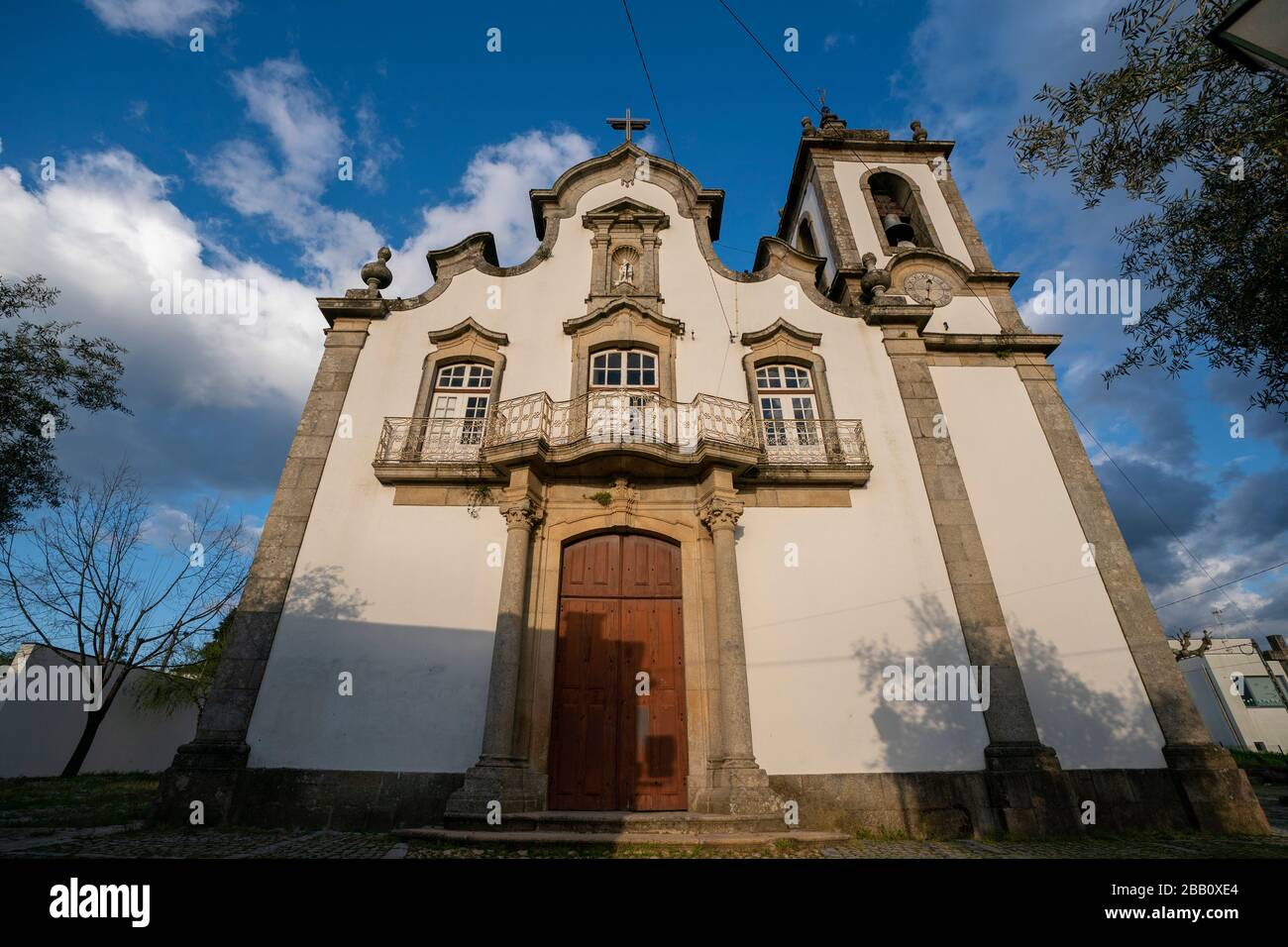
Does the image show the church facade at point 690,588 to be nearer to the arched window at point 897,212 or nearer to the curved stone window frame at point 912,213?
the curved stone window frame at point 912,213

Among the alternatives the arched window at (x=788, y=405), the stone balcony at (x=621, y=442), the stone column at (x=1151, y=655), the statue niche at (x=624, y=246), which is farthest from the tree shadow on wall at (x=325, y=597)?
the stone column at (x=1151, y=655)

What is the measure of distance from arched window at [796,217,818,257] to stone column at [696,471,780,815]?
10.7 m

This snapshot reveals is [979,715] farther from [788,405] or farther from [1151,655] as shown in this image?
[788,405]

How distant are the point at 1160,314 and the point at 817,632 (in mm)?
5603

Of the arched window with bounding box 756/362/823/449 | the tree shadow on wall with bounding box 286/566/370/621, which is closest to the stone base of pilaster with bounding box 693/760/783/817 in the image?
the arched window with bounding box 756/362/823/449

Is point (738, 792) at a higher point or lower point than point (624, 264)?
lower

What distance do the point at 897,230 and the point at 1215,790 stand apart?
525 inches

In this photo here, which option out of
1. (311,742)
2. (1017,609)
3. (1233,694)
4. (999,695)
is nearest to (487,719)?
(311,742)

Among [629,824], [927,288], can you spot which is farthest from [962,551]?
[927,288]

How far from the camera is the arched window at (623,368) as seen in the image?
33.8 feet

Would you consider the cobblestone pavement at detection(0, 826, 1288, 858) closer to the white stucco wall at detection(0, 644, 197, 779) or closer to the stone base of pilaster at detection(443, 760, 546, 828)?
the stone base of pilaster at detection(443, 760, 546, 828)

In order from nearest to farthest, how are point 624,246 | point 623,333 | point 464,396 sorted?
1. point 464,396
2. point 623,333
3. point 624,246

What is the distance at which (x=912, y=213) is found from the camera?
50.6ft

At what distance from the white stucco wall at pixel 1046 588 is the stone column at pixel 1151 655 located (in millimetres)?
129
